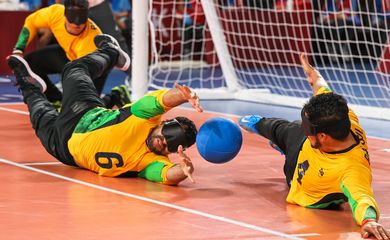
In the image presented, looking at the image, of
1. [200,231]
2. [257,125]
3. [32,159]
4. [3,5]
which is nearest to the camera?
[200,231]

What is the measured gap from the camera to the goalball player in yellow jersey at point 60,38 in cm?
1190

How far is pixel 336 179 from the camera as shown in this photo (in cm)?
703

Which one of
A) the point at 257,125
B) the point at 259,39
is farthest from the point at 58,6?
the point at 259,39

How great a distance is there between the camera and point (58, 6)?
40.5ft

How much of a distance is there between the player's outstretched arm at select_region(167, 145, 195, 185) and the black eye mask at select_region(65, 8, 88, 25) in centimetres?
412

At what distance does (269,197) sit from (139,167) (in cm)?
116

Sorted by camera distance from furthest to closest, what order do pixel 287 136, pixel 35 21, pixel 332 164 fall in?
pixel 35 21
pixel 287 136
pixel 332 164

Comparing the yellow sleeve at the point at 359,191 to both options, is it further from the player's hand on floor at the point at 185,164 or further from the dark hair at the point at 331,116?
the player's hand on floor at the point at 185,164

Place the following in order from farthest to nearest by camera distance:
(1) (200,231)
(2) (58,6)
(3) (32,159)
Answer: (2) (58,6) < (3) (32,159) < (1) (200,231)

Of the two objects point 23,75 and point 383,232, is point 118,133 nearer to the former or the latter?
point 23,75

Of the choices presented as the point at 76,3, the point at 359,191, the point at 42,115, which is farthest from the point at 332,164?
the point at 76,3

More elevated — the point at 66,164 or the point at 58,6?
the point at 58,6

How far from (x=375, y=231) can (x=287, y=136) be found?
1.92m

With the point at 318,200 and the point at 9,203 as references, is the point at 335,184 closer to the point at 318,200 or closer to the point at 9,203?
the point at 318,200
